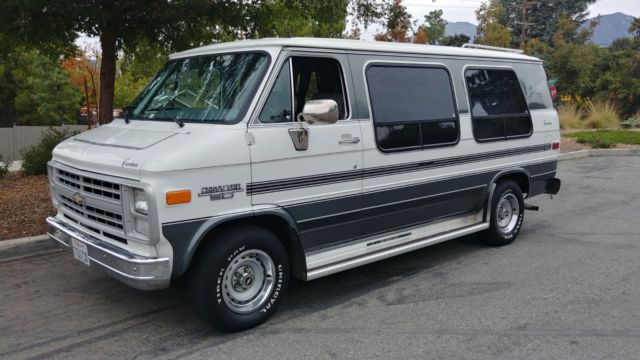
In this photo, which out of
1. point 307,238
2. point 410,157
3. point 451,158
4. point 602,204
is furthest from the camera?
point 602,204

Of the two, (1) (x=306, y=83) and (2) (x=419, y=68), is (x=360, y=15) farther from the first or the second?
(1) (x=306, y=83)

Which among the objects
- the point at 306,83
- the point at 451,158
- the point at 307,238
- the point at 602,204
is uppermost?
the point at 306,83

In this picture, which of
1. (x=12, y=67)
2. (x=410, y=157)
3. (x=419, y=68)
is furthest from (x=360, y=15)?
(x=12, y=67)

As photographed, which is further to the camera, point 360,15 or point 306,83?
point 360,15

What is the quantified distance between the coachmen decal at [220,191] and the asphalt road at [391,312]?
1.11 m

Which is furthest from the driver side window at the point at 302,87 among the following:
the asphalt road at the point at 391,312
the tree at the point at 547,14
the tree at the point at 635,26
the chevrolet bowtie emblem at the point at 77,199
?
the tree at the point at 547,14

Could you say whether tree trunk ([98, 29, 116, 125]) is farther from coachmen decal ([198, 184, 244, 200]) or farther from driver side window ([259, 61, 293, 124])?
coachmen decal ([198, 184, 244, 200])

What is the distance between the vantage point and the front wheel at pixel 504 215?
669cm

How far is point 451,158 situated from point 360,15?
452 centimetres

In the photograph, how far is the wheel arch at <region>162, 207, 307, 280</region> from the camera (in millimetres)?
3957

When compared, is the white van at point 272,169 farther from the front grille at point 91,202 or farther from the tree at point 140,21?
the tree at point 140,21

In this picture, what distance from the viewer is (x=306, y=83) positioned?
4.98m

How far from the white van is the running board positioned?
2 centimetres

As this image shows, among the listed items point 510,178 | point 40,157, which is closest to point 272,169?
point 510,178
